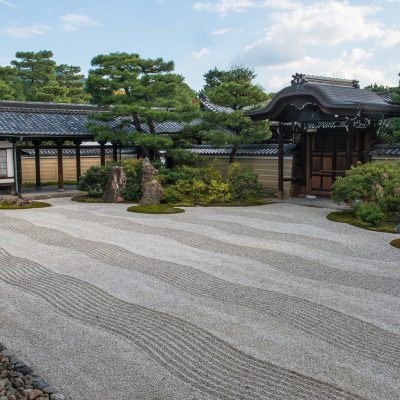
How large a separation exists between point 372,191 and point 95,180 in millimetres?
11012

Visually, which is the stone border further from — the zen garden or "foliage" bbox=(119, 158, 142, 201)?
"foliage" bbox=(119, 158, 142, 201)

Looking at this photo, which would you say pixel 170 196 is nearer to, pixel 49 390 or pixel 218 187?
pixel 218 187

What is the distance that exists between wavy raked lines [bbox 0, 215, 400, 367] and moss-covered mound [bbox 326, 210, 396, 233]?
20.6 feet

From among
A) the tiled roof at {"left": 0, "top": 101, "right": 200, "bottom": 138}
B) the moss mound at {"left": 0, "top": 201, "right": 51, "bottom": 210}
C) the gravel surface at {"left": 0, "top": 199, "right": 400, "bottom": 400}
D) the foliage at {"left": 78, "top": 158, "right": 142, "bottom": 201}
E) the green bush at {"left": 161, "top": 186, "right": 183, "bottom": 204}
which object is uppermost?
the tiled roof at {"left": 0, "top": 101, "right": 200, "bottom": 138}

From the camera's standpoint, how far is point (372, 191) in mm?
14828

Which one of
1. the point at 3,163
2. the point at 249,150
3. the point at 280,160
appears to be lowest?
the point at 3,163

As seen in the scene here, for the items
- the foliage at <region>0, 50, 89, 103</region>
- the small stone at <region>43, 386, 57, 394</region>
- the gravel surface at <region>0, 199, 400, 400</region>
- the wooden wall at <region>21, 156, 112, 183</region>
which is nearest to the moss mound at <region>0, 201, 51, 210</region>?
the gravel surface at <region>0, 199, 400, 400</region>

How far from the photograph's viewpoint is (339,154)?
2000 centimetres

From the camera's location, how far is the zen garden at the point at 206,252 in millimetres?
5191

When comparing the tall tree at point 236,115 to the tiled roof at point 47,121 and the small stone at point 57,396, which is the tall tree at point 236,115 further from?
the small stone at point 57,396

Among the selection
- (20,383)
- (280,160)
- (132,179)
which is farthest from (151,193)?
(20,383)

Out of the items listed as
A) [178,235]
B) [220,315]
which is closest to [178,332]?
[220,315]

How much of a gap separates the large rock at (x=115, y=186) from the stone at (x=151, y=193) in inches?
66.1

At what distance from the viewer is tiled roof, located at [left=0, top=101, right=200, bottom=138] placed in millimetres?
21469
